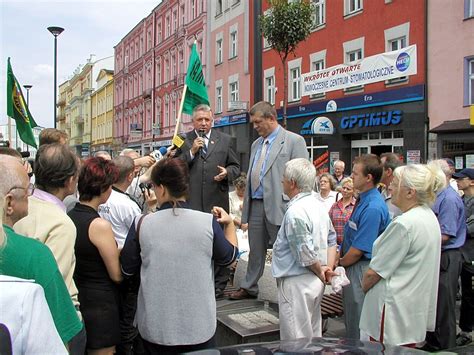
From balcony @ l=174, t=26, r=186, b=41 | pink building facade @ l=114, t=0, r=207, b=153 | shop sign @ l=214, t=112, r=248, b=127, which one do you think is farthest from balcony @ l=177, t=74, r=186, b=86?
shop sign @ l=214, t=112, r=248, b=127

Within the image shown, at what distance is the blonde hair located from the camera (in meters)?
3.31

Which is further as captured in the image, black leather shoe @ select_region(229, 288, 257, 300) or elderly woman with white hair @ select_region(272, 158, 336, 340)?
black leather shoe @ select_region(229, 288, 257, 300)

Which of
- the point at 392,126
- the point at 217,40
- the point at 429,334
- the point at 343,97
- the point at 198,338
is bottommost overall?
the point at 429,334

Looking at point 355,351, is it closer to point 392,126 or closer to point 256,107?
point 256,107

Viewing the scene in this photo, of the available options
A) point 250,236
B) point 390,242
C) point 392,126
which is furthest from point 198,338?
point 392,126

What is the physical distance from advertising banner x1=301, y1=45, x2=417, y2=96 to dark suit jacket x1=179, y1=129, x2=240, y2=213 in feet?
31.7

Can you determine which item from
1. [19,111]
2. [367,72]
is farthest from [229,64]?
[19,111]

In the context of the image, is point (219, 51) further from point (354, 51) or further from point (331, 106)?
point (354, 51)

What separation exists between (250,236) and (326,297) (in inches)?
40.2

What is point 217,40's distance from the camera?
3048cm

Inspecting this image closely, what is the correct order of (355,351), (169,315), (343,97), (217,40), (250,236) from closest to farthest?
(355,351), (169,315), (250,236), (343,97), (217,40)

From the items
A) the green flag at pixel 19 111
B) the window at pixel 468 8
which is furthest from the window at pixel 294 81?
the green flag at pixel 19 111

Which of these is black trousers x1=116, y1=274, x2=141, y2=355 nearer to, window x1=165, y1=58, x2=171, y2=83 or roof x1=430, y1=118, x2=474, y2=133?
roof x1=430, y1=118, x2=474, y2=133

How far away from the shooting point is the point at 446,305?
4.45 metres
